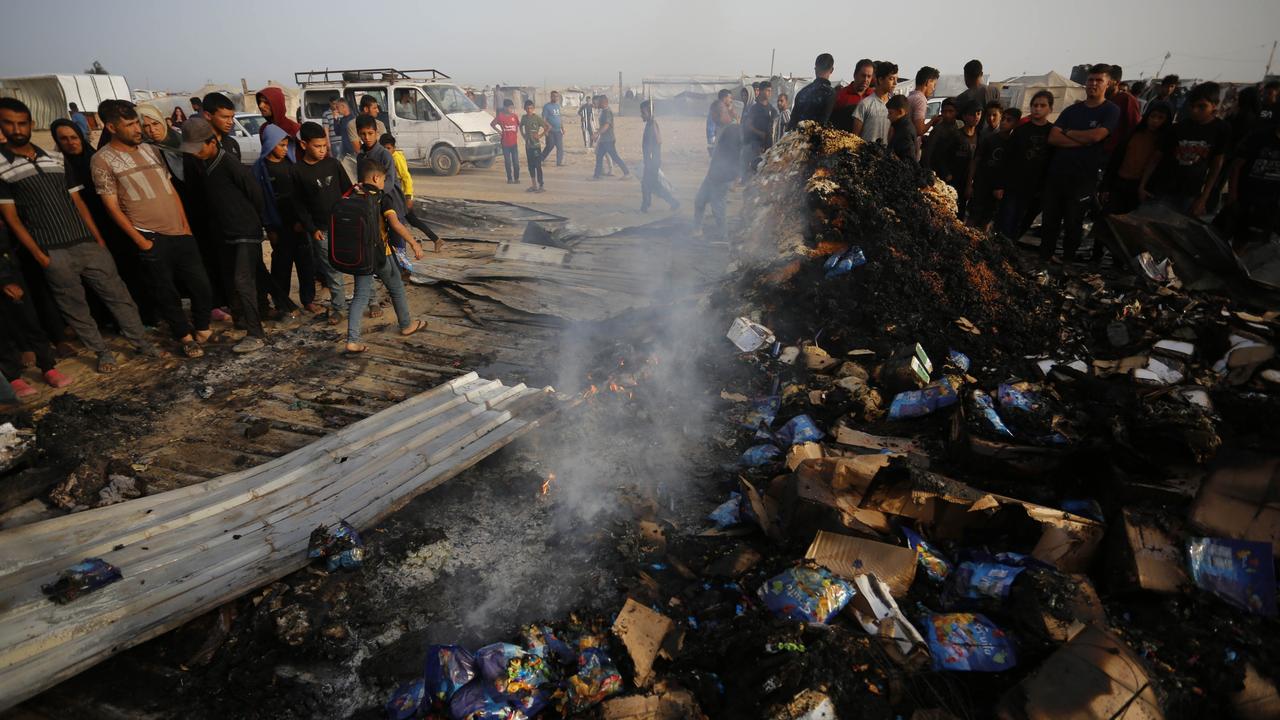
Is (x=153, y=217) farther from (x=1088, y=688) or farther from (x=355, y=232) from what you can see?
(x=1088, y=688)

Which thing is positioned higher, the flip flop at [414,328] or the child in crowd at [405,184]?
the child in crowd at [405,184]

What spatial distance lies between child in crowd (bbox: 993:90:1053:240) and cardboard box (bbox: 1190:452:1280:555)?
4.44 m

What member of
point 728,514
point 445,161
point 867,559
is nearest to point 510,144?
Answer: point 445,161

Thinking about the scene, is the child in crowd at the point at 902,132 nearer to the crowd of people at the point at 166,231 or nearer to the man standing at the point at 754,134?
the man standing at the point at 754,134

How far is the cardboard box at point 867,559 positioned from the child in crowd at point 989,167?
5.46 m

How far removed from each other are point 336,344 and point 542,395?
2.31 m

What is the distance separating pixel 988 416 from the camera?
10.2 ft

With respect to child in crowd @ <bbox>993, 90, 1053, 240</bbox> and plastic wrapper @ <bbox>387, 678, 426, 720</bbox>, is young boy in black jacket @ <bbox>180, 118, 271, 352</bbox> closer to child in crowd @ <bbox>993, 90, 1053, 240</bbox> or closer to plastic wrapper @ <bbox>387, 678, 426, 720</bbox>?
plastic wrapper @ <bbox>387, 678, 426, 720</bbox>

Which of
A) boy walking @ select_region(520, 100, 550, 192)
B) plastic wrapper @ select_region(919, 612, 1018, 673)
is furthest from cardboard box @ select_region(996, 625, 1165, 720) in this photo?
boy walking @ select_region(520, 100, 550, 192)

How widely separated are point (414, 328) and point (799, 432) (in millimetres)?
3558

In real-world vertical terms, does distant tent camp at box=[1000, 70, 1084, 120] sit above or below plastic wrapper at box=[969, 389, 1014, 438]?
above

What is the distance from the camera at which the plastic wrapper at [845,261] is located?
4484 mm

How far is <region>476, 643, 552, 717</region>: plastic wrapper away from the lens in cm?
202

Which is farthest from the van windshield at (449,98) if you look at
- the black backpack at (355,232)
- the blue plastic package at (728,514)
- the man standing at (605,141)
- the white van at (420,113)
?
the blue plastic package at (728,514)
